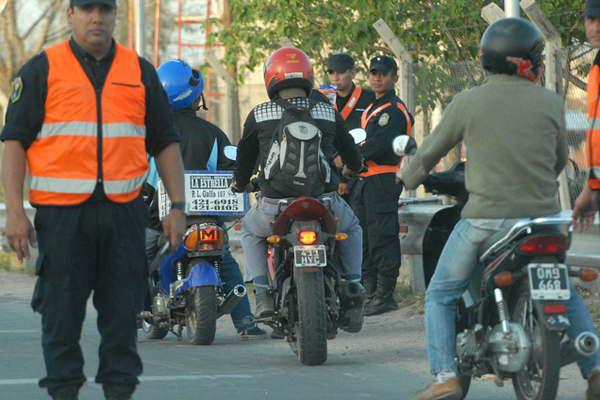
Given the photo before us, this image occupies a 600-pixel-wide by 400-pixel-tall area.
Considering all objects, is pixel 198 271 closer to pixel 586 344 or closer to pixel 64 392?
pixel 64 392

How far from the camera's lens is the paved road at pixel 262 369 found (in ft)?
27.0

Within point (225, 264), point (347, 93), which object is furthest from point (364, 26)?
point (225, 264)

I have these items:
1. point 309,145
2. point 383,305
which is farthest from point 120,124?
point 383,305

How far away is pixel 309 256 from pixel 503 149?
2.37 meters

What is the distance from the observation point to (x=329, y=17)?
20609 millimetres

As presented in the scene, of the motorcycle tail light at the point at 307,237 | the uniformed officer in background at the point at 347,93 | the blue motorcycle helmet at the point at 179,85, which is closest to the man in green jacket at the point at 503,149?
the motorcycle tail light at the point at 307,237

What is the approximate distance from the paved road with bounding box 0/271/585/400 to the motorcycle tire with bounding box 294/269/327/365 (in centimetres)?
13

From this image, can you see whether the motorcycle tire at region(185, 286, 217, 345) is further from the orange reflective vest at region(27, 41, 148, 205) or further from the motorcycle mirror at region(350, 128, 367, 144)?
the orange reflective vest at region(27, 41, 148, 205)

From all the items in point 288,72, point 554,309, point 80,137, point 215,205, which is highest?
point 288,72

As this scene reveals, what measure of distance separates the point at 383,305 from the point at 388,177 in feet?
3.29

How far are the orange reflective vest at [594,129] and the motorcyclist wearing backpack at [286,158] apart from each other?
85.5 inches

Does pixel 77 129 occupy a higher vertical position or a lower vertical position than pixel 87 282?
higher

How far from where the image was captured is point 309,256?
30.1ft

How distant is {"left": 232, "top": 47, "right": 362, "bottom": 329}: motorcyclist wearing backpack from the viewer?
30.8 feet
